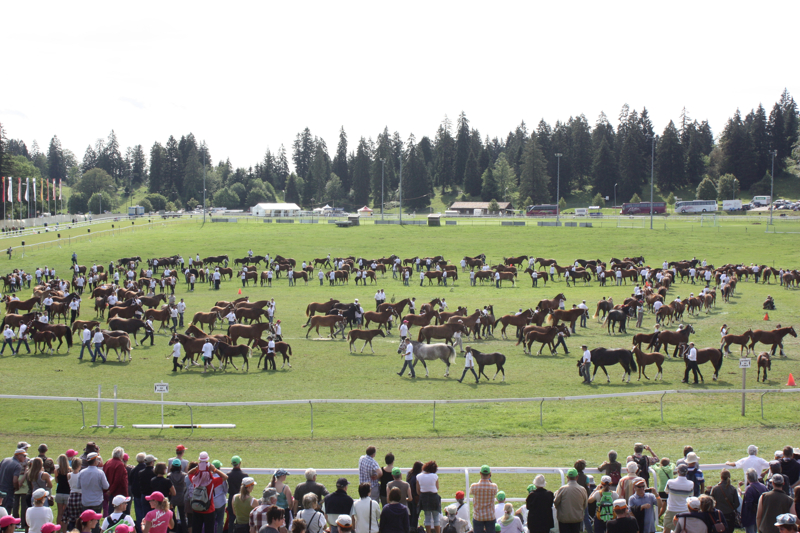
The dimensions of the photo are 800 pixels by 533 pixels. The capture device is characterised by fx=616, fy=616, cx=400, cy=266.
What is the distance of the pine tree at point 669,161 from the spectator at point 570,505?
12187 cm

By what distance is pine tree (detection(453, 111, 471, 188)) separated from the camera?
13900 centimetres

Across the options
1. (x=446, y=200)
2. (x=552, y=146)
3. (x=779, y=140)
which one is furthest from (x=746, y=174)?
(x=446, y=200)

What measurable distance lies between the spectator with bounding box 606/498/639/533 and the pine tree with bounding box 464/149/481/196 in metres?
127

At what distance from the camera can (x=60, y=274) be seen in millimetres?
49094

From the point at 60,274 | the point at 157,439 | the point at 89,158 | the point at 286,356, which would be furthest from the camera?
the point at 89,158

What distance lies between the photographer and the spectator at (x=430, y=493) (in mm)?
8883

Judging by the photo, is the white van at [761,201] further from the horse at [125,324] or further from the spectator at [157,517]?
the spectator at [157,517]

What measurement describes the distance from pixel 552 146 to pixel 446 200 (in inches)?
990

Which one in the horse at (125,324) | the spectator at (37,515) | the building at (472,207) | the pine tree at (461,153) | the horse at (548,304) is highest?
the pine tree at (461,153)

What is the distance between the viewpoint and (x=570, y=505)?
8.54 metres

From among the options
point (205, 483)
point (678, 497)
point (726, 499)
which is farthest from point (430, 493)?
point (726, 499)

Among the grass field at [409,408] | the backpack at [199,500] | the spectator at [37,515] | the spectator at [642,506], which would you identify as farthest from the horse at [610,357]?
the spectator at [37,515]

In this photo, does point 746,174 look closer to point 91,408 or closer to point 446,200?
point 446,200

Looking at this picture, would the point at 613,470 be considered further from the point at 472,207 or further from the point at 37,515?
the point at 472,207
